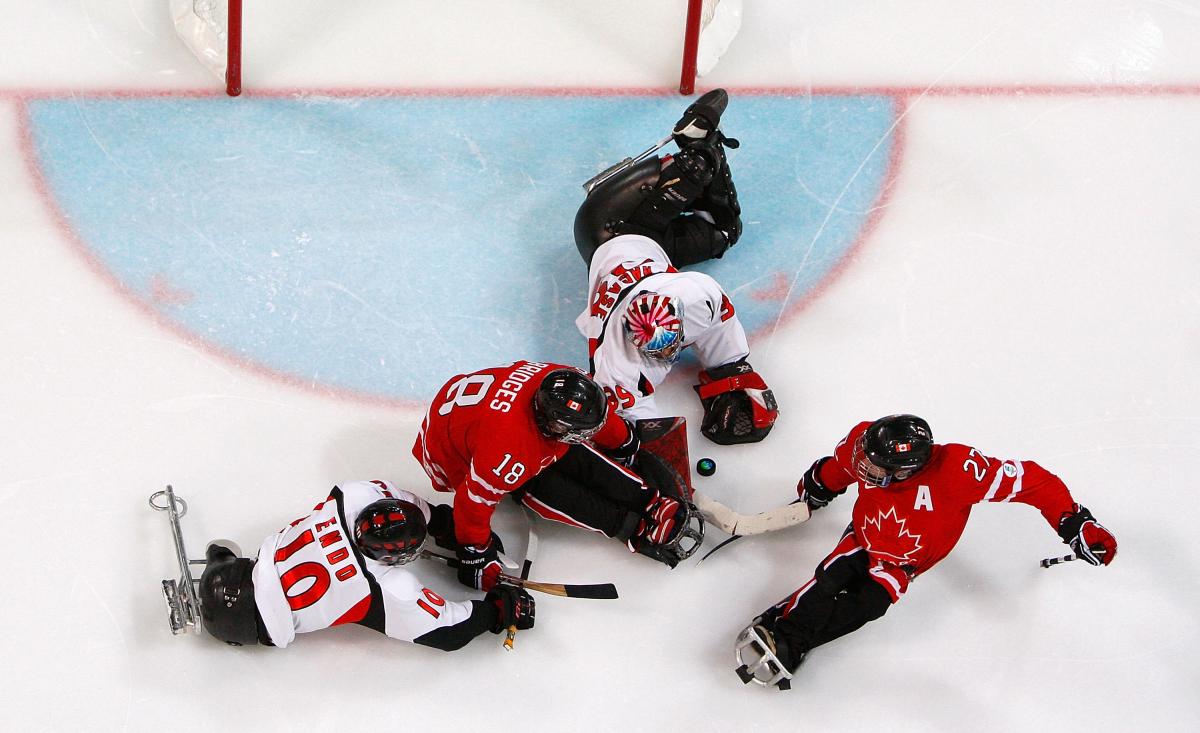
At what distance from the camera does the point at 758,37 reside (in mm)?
7254

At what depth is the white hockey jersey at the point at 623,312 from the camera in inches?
212

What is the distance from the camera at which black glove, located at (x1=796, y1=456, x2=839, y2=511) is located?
520 centimetres

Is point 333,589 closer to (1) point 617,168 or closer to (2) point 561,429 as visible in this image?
(2) point 561,429

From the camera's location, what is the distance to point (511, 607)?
196 inches

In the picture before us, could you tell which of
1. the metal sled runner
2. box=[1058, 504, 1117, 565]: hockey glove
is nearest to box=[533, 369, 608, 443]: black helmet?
the metal sled runner

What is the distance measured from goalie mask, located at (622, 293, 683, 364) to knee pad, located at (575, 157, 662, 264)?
65 cm

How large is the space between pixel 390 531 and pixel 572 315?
174cm

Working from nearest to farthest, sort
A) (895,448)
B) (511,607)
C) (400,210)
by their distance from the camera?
(895,448)
(511,607)
(400,210)

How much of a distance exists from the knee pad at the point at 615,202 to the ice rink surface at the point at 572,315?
382 mm

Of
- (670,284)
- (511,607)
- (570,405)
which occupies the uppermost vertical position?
(670,284)

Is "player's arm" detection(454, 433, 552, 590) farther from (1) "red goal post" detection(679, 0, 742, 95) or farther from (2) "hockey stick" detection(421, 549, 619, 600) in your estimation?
(1) "red goal post" detection(679, 0, 742, 95)

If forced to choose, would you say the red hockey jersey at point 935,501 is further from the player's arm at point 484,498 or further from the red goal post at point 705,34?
the red goal post at point 705,34

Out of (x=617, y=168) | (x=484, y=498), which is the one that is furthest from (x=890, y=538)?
(x=617, y=168)

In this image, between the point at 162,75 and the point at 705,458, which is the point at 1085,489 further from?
the point at 162,75
